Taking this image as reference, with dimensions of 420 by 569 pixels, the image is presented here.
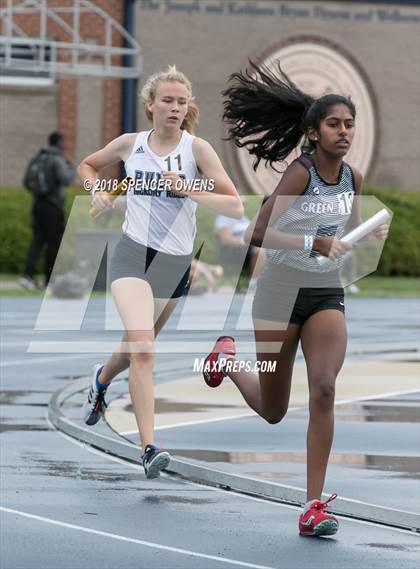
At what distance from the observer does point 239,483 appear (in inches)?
385

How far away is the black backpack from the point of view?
24109mm

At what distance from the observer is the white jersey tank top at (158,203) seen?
Result: 9.00m

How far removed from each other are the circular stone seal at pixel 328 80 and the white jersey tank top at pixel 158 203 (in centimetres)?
2232

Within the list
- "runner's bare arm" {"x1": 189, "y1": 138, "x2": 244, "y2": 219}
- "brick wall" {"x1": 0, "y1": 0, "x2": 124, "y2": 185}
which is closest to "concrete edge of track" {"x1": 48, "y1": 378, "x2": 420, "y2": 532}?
"runner's bare arm" {"x1": 189, "y1": 138, "x2": 244, "y2": 219}

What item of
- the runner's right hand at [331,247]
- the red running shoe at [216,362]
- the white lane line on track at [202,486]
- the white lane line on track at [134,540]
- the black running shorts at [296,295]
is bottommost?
the white lane line on track at [134,540]

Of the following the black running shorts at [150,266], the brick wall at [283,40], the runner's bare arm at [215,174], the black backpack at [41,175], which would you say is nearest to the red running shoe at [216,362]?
the black running shorts at [150,266]

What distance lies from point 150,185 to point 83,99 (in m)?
21.7

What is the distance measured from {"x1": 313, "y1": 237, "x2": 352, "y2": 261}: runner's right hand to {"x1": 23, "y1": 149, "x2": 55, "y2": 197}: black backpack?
16.2 metres

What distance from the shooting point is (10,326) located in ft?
65.1

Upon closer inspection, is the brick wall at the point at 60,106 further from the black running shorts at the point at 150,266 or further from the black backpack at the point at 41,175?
the black running shorts at the point at 150,266

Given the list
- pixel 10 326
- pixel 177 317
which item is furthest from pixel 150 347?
pixel 177 317

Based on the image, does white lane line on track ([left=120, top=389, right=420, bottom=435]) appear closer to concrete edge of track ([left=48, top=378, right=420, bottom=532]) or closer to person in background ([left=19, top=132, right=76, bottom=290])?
concrete edge of track ([left=48, top=378, right=420, bottom=532])

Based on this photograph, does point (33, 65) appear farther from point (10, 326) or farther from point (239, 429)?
point (239, 429)

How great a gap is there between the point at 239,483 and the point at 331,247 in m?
2.27
